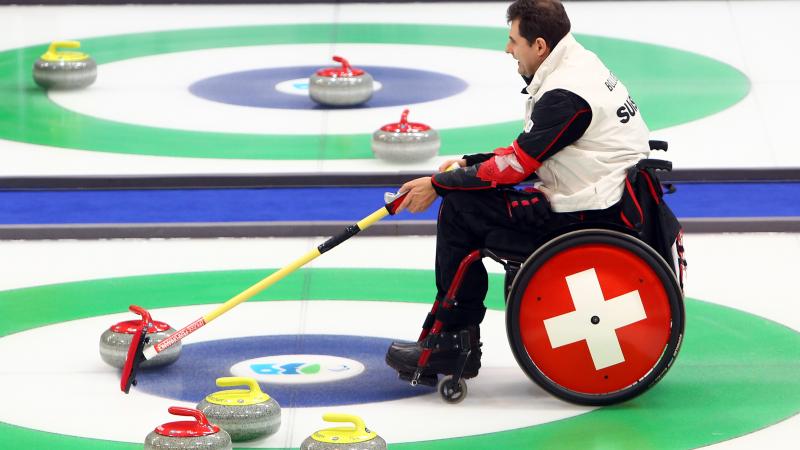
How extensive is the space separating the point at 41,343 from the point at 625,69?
616cm

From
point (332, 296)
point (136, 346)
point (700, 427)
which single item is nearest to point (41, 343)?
point (136, 346)

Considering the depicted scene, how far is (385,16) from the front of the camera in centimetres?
1366

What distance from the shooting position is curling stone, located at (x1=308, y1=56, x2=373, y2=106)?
1007 cm

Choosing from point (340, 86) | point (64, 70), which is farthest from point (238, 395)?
point (64, 70)

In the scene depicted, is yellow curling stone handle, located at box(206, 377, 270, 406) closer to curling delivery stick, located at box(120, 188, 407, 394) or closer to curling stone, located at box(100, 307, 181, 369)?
curling delivery stick, located at box(120, 188, 407, 394)

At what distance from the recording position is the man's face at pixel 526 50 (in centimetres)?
547

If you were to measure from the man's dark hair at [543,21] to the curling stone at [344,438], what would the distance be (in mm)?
1464

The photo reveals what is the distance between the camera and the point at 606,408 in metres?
5.45

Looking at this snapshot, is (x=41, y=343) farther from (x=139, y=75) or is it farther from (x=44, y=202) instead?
(x=139, y=75)

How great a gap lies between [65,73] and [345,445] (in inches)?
256

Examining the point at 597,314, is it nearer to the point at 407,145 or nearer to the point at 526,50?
the point at 526,50

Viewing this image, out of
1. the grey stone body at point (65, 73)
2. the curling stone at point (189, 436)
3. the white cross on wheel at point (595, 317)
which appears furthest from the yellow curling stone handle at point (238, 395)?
the grey stone body at point (65, 73)

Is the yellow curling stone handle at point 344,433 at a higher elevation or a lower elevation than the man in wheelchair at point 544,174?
lower

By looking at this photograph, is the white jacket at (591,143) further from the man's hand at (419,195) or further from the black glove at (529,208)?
the man's hand at (419,195)
